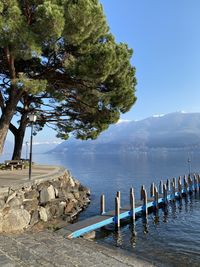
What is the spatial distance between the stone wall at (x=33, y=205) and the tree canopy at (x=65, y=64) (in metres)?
4.78

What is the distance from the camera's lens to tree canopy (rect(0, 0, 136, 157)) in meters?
14.3

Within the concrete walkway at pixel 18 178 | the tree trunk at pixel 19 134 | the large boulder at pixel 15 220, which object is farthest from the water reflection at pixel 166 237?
the tree trunk at pixel 19 134

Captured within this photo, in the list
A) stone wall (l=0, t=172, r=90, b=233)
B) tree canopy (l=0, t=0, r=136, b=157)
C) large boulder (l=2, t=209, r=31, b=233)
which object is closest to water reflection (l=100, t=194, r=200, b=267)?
stone wall (l=0, t=172, r=90, b=233)

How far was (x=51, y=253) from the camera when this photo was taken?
8.99 metres

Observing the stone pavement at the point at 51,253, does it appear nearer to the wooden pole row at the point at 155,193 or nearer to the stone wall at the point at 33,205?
the stone wall at the point at 33,205

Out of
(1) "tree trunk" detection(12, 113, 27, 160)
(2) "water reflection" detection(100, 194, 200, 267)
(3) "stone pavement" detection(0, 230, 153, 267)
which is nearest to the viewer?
(3) "stone pavement" detection(0, 230, 153, 267)

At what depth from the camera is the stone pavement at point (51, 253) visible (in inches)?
320

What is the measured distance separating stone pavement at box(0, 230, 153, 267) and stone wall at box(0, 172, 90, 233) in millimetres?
1149

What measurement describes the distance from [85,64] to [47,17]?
358 centimetres

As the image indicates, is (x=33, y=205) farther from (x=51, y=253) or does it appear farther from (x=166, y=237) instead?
(x=166, y=237)

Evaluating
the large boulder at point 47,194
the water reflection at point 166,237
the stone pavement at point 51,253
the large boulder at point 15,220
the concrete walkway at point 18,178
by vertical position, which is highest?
the concrete walkway at point 18,178

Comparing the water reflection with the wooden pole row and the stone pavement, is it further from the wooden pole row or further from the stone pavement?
the stone pavement

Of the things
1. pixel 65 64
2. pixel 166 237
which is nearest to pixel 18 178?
pixel 65 64

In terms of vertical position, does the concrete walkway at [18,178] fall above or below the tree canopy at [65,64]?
below
